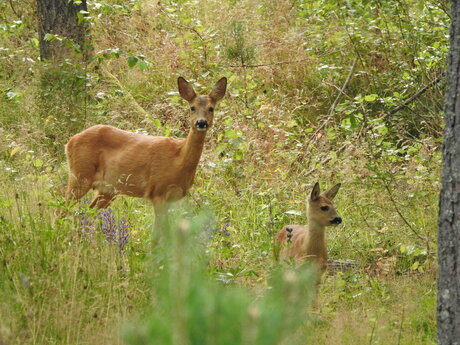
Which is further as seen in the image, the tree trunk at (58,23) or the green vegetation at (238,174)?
the tree trunk at (58,23)

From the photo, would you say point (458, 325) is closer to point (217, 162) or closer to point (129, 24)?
point (217, 162)

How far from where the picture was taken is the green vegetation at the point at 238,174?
3896mm

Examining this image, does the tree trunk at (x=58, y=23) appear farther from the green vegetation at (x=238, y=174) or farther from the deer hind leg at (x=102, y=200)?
the deer hind leg at (x=102, y=200)

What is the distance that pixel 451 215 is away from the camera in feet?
11.0

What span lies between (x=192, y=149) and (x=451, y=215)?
3.56m

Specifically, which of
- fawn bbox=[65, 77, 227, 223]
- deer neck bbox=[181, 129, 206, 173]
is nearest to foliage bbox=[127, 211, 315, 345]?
fawn bbox=[65, 77, 227, 223]

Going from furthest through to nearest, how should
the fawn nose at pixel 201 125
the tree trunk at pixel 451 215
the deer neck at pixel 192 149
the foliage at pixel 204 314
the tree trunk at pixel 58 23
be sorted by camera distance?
the tree trunk at pixel 58 23 → the deer neck at pixel 192 149 → the fawn nose at pixel 201 125 → the tree trunk at pixel 451 215 → the foliage at pixel 204 314

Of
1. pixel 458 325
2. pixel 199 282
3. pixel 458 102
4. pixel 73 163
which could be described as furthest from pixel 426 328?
pixel 73 163

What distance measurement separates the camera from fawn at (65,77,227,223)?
22.0 ft

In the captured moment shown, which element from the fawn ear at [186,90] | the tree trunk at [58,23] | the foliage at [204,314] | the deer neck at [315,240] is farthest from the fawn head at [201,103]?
the foliage at [204,314]

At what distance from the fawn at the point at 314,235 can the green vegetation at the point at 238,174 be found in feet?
0.73

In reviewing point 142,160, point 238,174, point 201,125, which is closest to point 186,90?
point 201,125

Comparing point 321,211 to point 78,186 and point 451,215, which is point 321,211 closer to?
point 78,186

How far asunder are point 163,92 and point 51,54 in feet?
4.68
